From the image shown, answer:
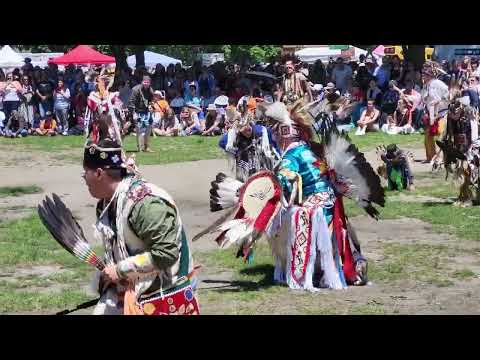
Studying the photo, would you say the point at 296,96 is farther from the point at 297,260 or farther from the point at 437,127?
the point at 437,127

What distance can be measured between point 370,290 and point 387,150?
573 cm

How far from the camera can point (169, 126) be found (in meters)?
21.4

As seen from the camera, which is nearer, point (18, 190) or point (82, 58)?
point (18, 190)

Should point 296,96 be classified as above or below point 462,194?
above

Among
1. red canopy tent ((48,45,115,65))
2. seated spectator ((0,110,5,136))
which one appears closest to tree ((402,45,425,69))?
red canopy tent ((48,45,115,65))

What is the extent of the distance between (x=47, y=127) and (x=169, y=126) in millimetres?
2922

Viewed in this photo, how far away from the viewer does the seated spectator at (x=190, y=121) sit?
2144 cm

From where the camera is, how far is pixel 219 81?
76.4 ft

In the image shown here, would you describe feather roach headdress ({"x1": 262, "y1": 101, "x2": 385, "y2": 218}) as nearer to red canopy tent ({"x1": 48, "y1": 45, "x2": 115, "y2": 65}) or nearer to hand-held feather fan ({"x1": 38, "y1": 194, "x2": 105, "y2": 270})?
hand-held feather fan ({"x1": 38, "y1": 194, "x2": 105, "y2": 270})

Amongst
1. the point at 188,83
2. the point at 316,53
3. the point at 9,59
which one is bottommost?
the point at 188,83

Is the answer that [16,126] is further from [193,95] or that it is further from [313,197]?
[313,197]

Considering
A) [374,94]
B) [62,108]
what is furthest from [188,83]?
[374,94]
